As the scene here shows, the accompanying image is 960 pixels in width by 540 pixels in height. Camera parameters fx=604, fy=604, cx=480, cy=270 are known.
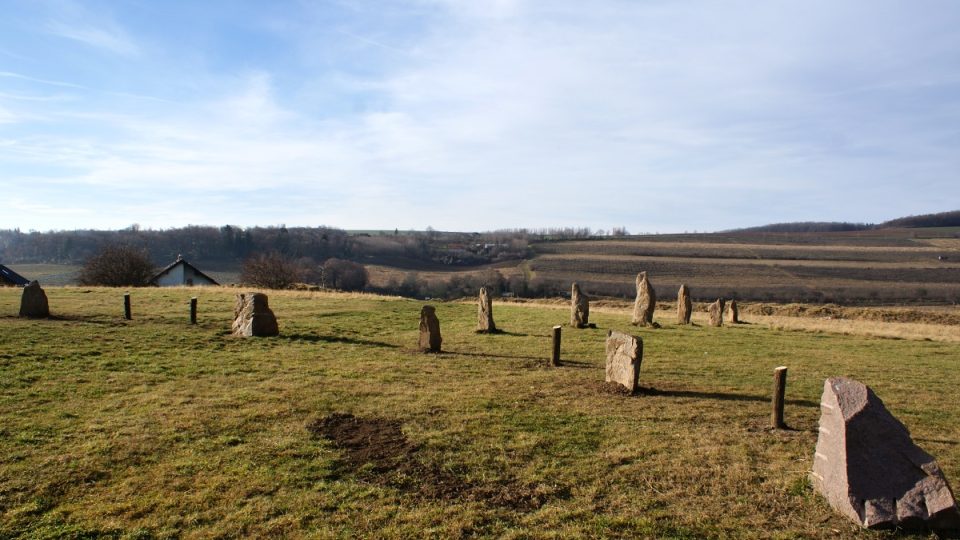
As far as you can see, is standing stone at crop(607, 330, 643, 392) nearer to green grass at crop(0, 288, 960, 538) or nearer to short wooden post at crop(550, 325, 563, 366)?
green grass at crop(0, 288, 960, 538)

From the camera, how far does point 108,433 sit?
948 centimetres

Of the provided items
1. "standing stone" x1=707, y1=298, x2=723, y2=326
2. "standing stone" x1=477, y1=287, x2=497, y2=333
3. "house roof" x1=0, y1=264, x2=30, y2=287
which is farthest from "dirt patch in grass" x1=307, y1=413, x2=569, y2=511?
"house roof" x1=0, y1=264, x2=30, y2=287

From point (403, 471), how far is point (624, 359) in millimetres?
6384

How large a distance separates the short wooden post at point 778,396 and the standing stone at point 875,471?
2.70 metres

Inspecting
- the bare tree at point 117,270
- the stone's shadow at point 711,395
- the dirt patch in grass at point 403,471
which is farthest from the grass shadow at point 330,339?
the bare tree at point 117,270

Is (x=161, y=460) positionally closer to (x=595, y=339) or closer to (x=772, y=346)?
(x=595, y=339)

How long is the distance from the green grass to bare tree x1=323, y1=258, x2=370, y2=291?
55909 mm

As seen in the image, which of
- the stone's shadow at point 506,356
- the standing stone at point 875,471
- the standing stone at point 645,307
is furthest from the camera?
the standing stone at point 645,307

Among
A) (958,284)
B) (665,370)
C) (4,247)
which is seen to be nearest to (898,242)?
(958,284)

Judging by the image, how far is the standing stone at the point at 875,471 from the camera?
6.60 metres

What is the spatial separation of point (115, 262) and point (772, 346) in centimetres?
A: 5315

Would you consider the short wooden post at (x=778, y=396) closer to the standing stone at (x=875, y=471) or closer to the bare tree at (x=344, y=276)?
the standing stone at (x=875, y=471)

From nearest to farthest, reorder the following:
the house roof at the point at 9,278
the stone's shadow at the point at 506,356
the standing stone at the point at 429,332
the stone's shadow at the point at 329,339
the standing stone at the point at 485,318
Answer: the stone's shadow at the point at 506,356
the standing stone at the point at 429,332
the stone's shadow at the point at 329,339
the standing stone at the point at 485,318
the house roof at the point at 9,278

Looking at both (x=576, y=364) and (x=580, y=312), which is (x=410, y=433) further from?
(x=580, y=312)
